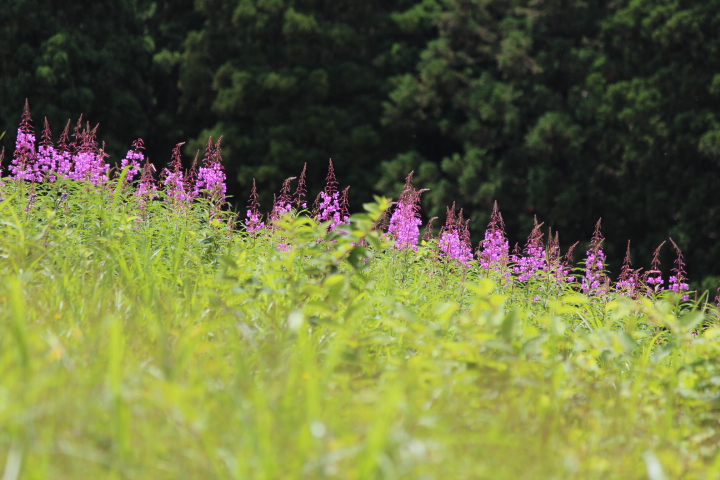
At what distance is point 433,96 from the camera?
14625mm

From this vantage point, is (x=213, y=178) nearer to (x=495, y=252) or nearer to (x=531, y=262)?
(x=495, y=252)

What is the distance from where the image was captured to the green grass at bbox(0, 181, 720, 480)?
69.6 inches

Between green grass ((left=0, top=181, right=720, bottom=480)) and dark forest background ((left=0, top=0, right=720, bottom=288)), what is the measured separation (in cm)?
958

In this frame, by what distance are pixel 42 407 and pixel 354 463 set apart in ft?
2.44

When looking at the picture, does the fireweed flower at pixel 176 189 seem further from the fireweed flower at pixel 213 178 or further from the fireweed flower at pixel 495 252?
the fireweed flower at pixel 495 252

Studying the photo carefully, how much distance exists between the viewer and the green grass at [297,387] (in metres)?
1.77

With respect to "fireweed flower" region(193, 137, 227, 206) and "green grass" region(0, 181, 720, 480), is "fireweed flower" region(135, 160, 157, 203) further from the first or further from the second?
"green grass" region(0, 181, 720, 480)

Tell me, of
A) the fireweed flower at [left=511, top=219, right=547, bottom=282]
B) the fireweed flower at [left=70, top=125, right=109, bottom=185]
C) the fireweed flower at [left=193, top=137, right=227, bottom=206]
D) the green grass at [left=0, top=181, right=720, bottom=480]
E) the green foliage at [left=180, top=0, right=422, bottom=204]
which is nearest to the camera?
the green grass at [left=0, top=181, right=720, bottom=480]

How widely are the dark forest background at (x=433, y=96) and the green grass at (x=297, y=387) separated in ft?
31.4

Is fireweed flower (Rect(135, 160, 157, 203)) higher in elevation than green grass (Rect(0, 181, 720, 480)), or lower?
higher

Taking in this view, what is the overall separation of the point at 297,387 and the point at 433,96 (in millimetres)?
12884

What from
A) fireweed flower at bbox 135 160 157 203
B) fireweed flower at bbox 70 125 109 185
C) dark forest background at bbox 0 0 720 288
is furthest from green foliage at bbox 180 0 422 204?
fireweed flower at bbox 135 160 157 203

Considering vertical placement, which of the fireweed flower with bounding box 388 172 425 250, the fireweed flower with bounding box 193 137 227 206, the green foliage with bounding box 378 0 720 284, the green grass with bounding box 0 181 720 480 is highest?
→ the green foliage with bounding box 378 0 720 284

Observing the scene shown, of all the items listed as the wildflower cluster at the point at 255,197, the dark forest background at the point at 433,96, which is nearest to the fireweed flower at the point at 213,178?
the wildflower cluster at the point at 255,197
